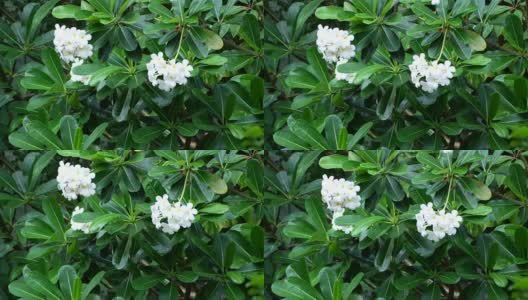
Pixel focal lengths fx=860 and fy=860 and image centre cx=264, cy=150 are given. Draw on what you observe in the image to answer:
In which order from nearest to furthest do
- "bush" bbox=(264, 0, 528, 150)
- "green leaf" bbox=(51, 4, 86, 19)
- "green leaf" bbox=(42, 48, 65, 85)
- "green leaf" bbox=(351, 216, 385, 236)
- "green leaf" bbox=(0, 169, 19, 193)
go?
"green leaf" bbox=(351, 216, 385, 236) → "bush" bbox=(264, 0, 528, 150) → "green leaf" bbox=(51, 4, 86, 19) → "green leaf" bbox=(42, 48, 65, 85) → "green leaf" bbox=(0, 169, 19, 193)

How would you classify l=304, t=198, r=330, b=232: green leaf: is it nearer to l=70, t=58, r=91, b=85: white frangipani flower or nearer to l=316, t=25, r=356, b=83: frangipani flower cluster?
l=316, t=25, r=356, b=83: frangipani flower cluster

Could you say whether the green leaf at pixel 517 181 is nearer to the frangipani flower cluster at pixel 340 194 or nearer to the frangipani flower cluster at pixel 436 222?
the frangipani flower cluster at pixel 436 222

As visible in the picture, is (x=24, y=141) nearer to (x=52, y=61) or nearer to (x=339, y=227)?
(x=52, y=61)

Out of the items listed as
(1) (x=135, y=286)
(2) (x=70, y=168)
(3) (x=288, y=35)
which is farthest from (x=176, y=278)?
(3) (x=288, y=35)

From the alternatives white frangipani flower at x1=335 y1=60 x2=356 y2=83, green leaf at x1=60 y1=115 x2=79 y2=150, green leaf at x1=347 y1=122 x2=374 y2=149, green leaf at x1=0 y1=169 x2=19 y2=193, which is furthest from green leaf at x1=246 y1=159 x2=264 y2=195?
green leaf at x1=0 y1=169 x2=19 y2=193

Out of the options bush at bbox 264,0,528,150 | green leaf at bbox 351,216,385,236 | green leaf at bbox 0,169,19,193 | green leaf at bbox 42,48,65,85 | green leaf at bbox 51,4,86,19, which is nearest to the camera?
green leaf at bbox 351,216,385,236

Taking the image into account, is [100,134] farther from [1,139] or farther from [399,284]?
[399,284]

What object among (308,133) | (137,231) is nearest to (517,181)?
(308,133)
